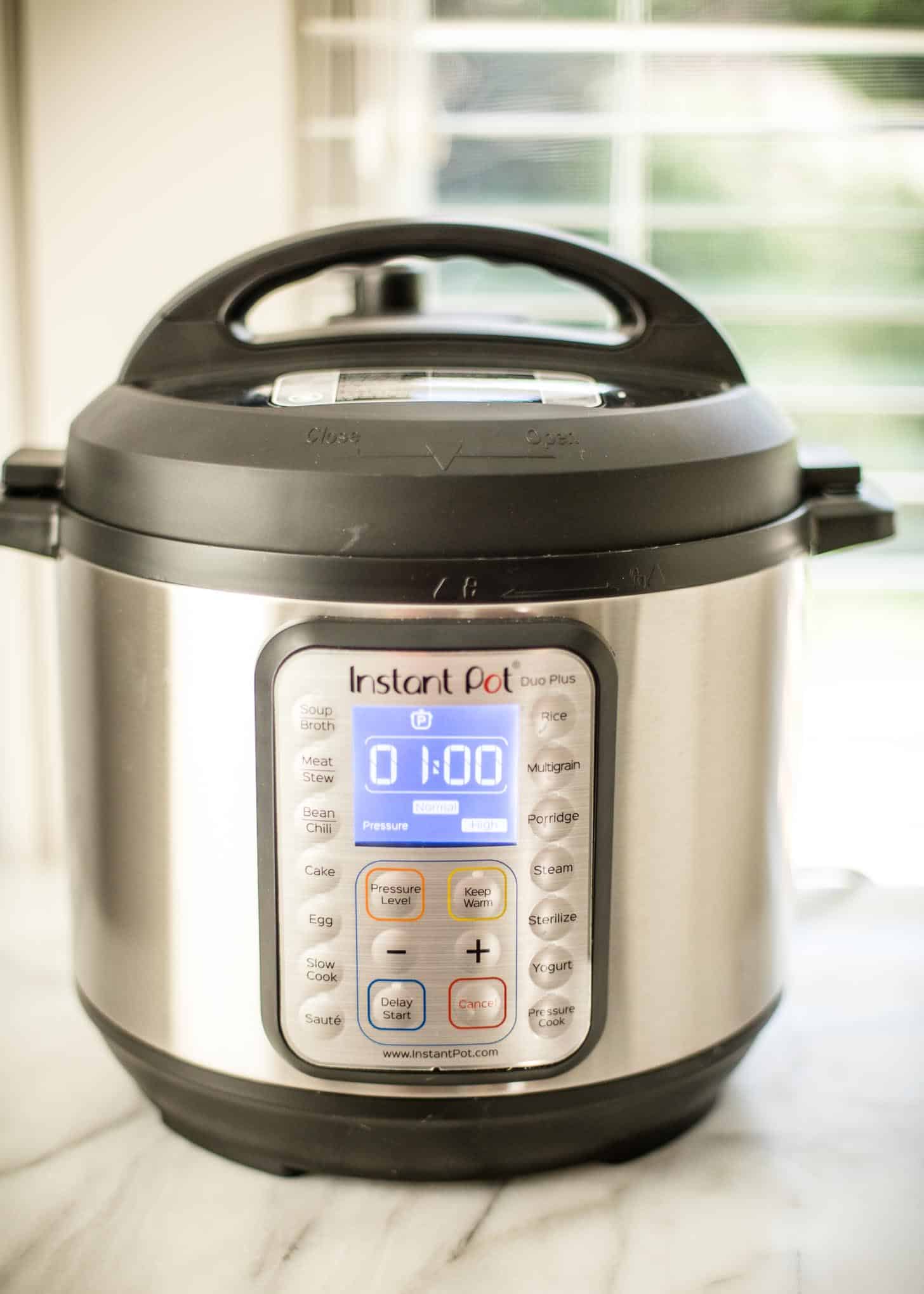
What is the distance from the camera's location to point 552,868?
0.49 meters

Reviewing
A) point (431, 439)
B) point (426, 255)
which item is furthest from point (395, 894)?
point (426, 255)

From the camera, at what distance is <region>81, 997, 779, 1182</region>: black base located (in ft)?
1.70

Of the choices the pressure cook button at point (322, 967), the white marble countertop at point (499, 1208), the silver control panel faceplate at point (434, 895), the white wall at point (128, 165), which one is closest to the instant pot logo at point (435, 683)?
the silver control panel faceplate at point (434, 895)

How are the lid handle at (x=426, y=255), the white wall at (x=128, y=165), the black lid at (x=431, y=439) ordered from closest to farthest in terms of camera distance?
the black lid at (x=431, y=439)
the lid handle at (x=426, y=255)
the white wall at (x=128, y=165)

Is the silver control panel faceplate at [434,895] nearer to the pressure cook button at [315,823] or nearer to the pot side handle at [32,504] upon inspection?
the pressure cook button at [315,823]

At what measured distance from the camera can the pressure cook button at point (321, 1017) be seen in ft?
1.65

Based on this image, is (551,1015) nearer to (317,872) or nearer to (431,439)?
(317,872)

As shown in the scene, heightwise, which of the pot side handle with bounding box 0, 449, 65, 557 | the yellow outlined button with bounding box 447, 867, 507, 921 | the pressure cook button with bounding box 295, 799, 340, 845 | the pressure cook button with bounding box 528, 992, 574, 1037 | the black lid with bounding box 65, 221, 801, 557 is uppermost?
the black lid with bounding box 65, 221, 801, 557

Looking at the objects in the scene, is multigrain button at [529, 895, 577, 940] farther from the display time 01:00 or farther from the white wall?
the white wall

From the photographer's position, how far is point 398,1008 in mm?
500

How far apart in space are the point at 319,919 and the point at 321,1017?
4 centimetres

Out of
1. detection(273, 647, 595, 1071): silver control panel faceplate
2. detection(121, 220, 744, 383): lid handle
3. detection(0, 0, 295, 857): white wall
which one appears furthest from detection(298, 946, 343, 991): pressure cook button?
detection(0, 0, 295, 857): white wall

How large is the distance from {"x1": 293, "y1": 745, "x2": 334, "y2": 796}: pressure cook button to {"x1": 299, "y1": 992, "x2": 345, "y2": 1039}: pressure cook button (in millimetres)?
84

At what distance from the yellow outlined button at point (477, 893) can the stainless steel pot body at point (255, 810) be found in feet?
0.16
